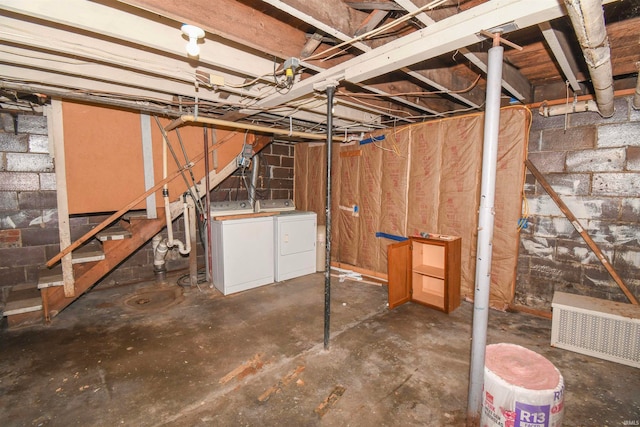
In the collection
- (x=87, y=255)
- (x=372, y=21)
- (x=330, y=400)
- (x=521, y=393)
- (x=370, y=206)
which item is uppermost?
(x=372, y=21)

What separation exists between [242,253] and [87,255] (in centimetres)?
164

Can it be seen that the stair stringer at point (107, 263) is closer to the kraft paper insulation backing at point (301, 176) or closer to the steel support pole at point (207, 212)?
the steel support pole at point (207, 212)

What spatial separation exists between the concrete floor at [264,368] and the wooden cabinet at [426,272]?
0.47 ft

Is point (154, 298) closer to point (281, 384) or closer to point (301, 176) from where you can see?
point (281, 384)

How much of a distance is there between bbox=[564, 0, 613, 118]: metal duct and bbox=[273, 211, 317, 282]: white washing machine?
3254mm

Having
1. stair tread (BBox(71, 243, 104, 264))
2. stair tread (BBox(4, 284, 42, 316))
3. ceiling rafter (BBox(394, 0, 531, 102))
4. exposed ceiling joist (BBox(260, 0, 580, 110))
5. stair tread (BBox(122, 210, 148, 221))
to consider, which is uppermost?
ceiling rafter (BBox(394, 0, 531, 102))

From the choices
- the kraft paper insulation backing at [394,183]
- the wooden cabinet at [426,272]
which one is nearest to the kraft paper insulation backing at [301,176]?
the kraft paper insulation backing at [394,183]

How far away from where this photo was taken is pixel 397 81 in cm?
269

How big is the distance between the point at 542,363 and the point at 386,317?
5.25 feet

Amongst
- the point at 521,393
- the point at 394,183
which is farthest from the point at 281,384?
the point at 394,183

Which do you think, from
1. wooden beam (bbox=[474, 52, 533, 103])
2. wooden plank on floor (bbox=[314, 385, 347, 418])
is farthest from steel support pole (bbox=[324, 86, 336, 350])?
wooden beam (bbox=[474, 52, 533, 103])

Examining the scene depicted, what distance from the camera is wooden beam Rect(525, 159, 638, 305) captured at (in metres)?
2.60

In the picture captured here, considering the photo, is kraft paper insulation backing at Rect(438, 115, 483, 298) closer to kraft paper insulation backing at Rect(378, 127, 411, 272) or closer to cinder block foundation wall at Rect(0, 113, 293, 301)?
kraft paper insulation backing at Rect(378, 127, 411, 272)

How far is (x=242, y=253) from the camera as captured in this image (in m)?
3.72
